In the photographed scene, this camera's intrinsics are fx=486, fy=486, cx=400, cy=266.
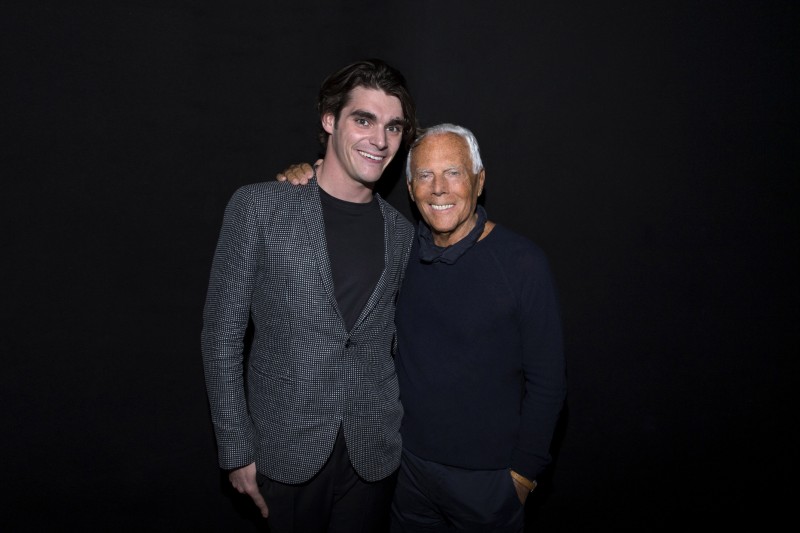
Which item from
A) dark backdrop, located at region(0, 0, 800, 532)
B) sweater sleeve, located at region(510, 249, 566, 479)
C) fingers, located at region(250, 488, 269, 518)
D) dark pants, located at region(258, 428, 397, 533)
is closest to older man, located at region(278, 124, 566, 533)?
sweater sleeve, located at region(510, 249, 566, 479)

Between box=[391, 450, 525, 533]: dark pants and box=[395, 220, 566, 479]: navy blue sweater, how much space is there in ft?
0.16

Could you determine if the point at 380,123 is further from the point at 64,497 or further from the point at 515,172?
the point at 64,497

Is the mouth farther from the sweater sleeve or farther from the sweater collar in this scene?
the sweater sleeve

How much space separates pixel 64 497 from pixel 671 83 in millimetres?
2796

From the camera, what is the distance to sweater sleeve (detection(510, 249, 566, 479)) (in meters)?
1.64

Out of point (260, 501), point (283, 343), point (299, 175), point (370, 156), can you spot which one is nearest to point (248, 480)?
point (260, 501)

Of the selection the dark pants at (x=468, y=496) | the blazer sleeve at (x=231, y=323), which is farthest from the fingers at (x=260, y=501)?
the dark pants at (x=468, y=496)

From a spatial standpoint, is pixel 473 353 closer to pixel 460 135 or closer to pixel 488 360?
pixel 488 360

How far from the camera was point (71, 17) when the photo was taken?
153 centimetres

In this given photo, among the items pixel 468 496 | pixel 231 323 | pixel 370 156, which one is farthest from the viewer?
pixel 468 496

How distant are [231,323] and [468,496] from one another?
1.01 meters

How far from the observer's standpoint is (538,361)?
65.8 inches

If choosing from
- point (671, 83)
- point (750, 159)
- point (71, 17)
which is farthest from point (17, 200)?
point (750, 159)

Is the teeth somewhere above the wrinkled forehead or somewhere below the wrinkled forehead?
below
